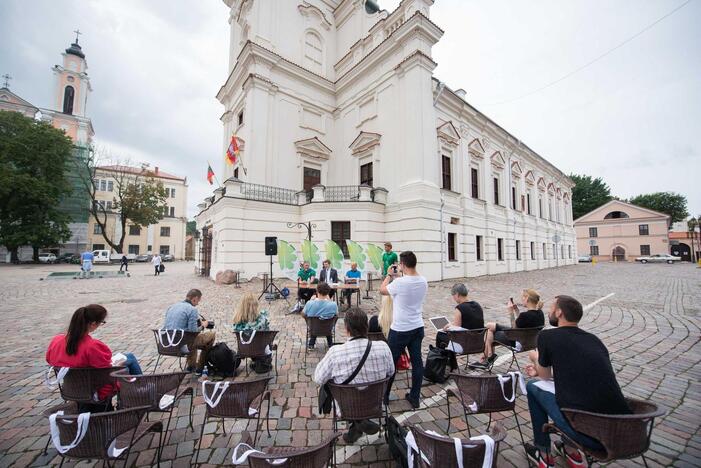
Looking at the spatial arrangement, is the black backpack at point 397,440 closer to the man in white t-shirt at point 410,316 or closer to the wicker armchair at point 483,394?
the wicker armchair at point 483,394

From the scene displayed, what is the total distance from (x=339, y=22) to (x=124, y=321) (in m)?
24.7

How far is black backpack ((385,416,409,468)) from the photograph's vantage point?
2.12 m

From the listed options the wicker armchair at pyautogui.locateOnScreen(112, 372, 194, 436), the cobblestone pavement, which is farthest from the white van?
the wicker armchair at pyautogui.locateOnScreen(112, 372, 194, 436)

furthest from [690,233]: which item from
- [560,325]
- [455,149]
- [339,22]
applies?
[560,325]

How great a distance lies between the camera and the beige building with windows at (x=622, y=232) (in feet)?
144

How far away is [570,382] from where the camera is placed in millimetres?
2082

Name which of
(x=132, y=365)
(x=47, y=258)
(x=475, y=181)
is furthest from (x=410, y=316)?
(x=47, y=258)

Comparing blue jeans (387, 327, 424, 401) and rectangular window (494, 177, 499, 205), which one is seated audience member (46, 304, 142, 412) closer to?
blue jeans (387, 327, 424, 401)

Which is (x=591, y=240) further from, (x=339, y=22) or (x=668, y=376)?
(x=668, y=376)

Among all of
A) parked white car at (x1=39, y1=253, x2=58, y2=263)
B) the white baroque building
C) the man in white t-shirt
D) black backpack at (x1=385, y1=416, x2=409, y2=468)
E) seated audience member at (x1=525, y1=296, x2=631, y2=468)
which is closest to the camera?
seated audience member at (x1=525, y1=296, x2=631, y2=468)

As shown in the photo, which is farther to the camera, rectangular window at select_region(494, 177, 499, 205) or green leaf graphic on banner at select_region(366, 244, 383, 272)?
rectangular window at select_region(494, 177, 499, 205)

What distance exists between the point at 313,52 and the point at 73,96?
155ft

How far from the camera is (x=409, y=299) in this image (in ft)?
10.3

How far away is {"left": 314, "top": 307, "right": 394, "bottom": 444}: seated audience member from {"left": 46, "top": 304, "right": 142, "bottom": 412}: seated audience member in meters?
2.04
